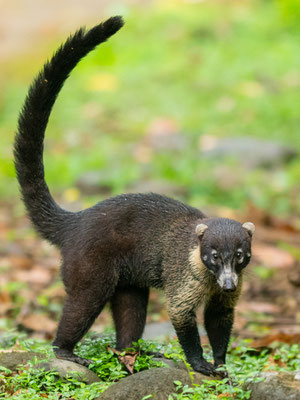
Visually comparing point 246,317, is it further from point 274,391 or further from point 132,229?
point 274,391

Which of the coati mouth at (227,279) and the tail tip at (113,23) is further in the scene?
the tail tip at (113,23)

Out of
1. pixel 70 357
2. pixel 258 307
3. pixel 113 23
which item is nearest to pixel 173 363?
pixel 70 357

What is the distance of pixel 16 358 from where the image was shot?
5441mm

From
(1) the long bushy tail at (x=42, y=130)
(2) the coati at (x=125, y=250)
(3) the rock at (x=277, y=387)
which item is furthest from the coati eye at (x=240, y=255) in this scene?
(1) the long bushy tail at (x=42, y=130)

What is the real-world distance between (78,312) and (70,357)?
0.33 metres

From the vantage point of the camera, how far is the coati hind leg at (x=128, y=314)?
6.11 meters

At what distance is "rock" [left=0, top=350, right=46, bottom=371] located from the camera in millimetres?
5375

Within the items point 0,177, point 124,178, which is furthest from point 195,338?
point 0,177

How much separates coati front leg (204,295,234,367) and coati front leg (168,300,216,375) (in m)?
0.21

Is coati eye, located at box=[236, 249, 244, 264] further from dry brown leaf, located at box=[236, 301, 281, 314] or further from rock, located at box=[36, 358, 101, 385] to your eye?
dry brown leaf, located at box=[236, 301, 281, 314]

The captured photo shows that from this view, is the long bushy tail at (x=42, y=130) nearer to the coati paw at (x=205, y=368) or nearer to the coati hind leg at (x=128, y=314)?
the coati hind leg at (x=128, y=314)

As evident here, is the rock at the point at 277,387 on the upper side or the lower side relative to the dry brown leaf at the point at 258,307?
lower

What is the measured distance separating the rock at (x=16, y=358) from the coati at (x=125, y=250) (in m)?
0.29

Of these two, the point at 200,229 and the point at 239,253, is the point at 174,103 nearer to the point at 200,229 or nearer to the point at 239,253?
the point at 200,229
